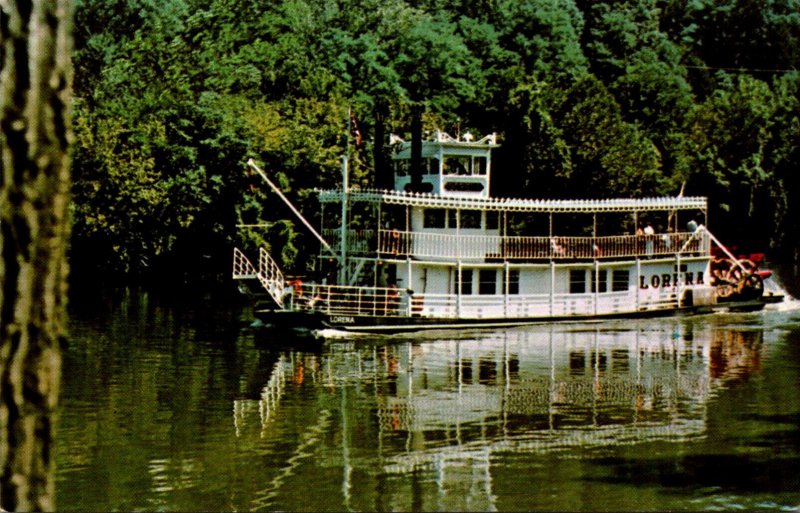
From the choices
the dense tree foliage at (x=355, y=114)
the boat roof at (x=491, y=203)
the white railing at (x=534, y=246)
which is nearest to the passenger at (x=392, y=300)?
the white railing at (x=534, y=246)

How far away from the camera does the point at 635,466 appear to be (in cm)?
2386

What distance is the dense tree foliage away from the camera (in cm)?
6838

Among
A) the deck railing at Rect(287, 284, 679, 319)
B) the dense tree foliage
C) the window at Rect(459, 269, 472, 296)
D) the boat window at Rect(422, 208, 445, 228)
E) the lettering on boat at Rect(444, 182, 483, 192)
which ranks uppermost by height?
the dense tree foliage

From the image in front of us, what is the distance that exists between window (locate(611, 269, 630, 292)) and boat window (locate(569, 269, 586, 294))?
1477mm

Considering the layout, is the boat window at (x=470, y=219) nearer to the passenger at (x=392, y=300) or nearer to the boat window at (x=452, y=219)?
the boat window at (x=452, y=219)

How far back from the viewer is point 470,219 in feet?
164

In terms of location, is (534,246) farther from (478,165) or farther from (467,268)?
(478,165)

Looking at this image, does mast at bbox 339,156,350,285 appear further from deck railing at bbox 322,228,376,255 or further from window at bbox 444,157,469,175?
window at bbox 444,157,469,175

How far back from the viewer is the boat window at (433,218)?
160 feet

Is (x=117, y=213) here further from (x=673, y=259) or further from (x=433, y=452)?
(x=433, y=452)

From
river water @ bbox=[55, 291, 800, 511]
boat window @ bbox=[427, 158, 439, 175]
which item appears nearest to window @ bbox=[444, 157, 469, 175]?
boat window @ bbox=[427, 158, 439, 175]

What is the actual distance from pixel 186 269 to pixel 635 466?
4965 cm

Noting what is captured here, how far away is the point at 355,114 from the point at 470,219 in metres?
25.6

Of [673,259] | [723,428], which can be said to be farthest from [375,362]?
[673,259]
